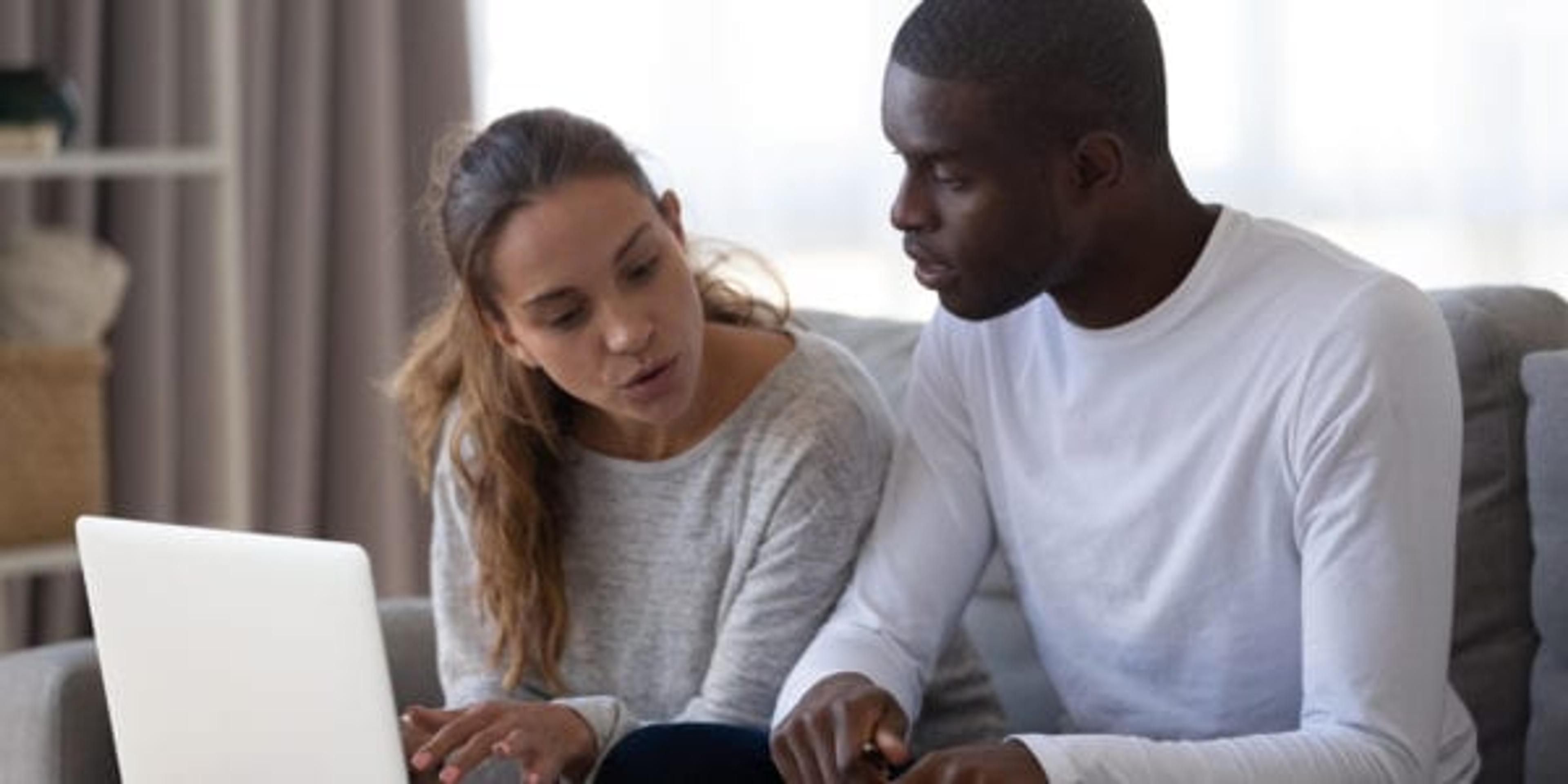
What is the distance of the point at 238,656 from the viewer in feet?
5.86

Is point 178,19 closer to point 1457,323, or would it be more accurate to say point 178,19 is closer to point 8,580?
point 8,580

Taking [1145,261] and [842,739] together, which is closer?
[842,739]

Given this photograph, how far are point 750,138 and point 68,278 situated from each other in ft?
2.79

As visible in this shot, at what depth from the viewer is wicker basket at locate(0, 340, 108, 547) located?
2922mm

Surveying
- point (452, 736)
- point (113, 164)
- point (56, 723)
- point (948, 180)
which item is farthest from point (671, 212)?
point (113, 164)

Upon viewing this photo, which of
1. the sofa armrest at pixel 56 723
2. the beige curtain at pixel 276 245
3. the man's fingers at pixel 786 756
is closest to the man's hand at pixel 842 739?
the man's fingers at pixel 786 756

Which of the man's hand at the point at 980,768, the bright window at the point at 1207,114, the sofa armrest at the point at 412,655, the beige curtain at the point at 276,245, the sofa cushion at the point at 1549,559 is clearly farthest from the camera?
the beige curtain at the point at 276,245

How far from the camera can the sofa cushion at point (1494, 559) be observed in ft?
6.44

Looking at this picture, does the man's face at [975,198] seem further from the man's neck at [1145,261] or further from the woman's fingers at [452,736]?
the woman's fingers at [452,736]

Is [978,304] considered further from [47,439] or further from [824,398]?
[47,439]

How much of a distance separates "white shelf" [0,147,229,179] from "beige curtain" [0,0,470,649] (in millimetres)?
92

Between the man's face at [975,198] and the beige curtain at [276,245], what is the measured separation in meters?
1.59

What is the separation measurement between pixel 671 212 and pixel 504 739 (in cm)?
46

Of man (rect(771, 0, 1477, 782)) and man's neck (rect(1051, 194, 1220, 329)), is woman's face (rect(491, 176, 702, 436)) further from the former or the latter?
man's neck (rect(1051, 194, 1220, 329))
